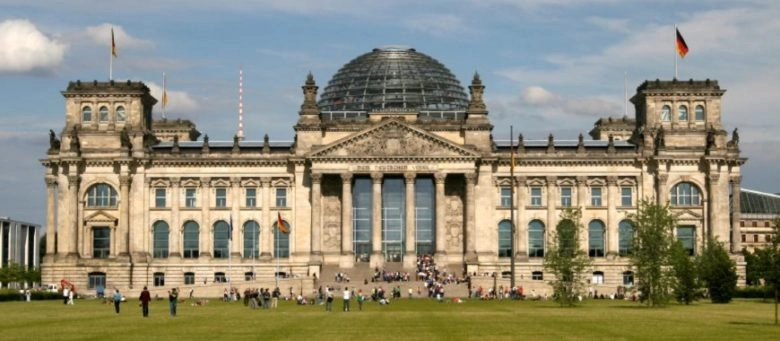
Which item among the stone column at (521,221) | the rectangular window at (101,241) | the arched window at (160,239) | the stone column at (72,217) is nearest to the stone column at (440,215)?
the stone column at (521,221)

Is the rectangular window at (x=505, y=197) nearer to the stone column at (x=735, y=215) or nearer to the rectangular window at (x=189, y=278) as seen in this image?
the stone column at (x=735, y=215)

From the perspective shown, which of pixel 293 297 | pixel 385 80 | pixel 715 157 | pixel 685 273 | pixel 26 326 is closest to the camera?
pixel 26 326

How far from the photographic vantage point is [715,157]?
516 feet

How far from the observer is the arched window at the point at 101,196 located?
15900 centimetres

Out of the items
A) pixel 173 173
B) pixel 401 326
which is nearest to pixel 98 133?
pixel 173 173

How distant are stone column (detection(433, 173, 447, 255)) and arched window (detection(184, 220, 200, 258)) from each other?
26974 millimetres

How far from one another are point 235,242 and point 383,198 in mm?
17192

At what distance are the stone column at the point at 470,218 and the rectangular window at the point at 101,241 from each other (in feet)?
130

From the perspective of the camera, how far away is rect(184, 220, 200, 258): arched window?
160250 mm

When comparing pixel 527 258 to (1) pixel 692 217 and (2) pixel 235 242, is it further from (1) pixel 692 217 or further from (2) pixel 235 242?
(2) pixel 235 242

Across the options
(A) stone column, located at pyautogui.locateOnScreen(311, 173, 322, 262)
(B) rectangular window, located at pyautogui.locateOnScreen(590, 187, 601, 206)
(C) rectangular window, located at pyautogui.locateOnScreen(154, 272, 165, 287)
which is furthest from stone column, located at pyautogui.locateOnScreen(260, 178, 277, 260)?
(B) rectangular window, located at pyautogui.locateOnScreen(590, 187, 601, 206)

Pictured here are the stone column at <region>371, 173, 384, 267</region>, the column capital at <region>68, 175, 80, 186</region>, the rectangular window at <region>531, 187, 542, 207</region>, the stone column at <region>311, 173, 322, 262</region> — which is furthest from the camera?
the rectangular window at <region>531, 187, 542, 207</region>

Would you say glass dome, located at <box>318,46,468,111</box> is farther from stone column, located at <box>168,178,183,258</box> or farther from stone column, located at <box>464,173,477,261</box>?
stone column, located at <box>168,178,183,258</box>

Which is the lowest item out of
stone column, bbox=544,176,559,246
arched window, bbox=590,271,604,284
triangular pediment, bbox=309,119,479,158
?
arched window, bbox=590,271,604,284
